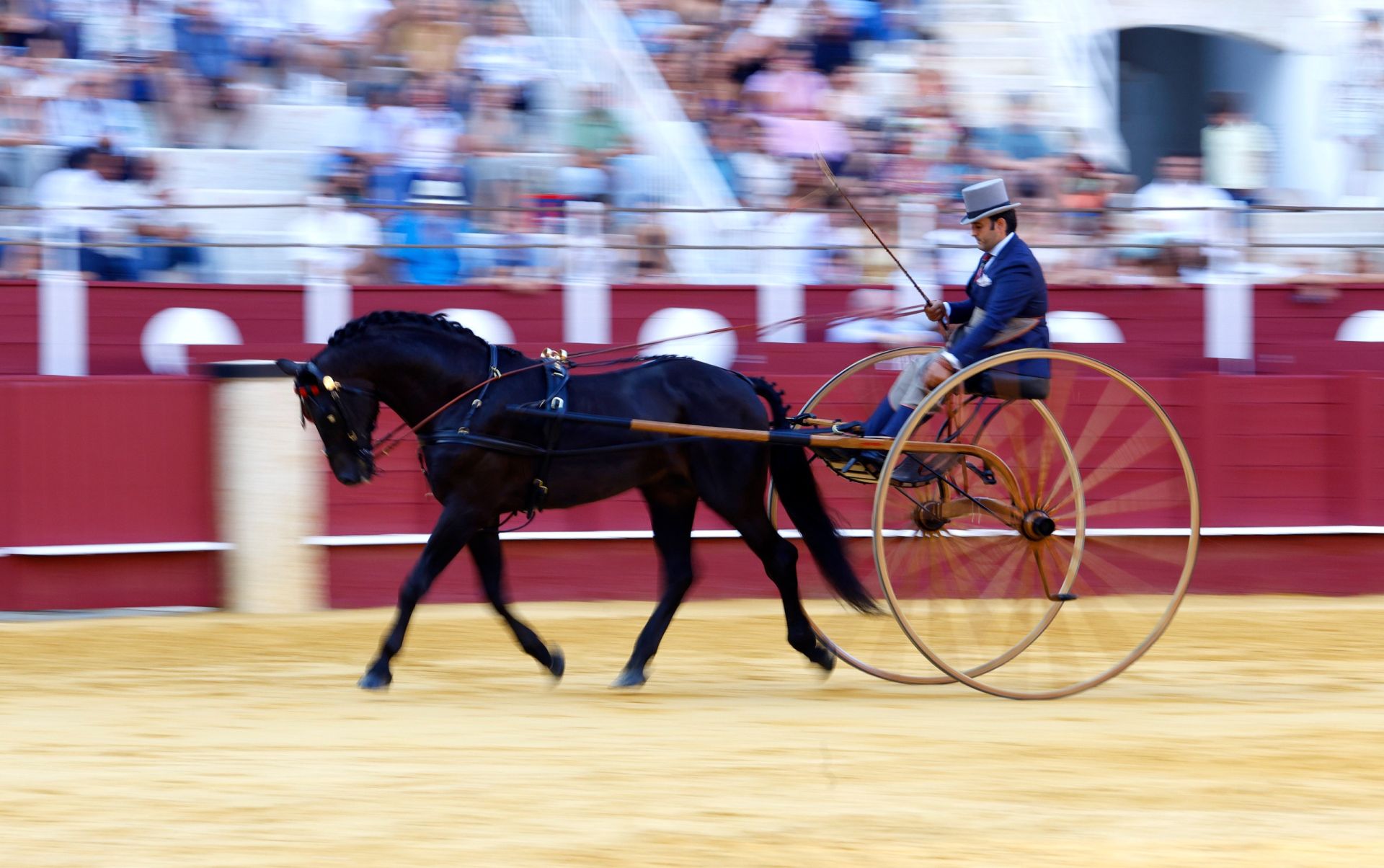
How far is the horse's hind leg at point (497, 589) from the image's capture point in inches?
265

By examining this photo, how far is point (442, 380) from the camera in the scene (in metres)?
6.58

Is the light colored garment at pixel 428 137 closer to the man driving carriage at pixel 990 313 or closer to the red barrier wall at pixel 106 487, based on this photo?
the red barrier wall at pixel 106 487

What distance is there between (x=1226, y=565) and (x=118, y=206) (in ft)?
22.2

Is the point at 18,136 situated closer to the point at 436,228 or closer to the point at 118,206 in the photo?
the point at 118,206

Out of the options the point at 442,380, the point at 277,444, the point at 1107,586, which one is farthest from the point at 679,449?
the point at 1107,586

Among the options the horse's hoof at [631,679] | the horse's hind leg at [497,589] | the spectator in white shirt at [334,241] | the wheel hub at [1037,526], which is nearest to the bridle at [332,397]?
the horse's hind leg at [497,589]

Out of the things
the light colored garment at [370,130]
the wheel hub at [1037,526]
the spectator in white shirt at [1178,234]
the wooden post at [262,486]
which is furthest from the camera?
the spectator in white shirt at [1178,234]

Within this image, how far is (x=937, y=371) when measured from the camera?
6.29 meters

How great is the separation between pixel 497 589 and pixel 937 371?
196cm

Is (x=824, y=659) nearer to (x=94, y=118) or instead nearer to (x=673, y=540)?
(x=673, y=540)

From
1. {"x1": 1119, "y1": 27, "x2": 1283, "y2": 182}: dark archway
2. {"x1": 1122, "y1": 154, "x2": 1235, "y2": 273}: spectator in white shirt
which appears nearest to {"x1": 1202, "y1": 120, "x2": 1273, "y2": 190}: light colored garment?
{"x1": 1122, "y1": 154, "x2": 1235, "y2": 273}: spectator in white shirt

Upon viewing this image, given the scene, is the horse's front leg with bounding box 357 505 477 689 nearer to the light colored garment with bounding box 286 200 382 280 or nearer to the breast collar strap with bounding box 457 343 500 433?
the breast collar strap with bounding box 457 343 500 433

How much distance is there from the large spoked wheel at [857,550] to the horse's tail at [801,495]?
3.02 feet

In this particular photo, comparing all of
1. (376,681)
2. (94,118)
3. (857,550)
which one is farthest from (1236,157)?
(376,681)
